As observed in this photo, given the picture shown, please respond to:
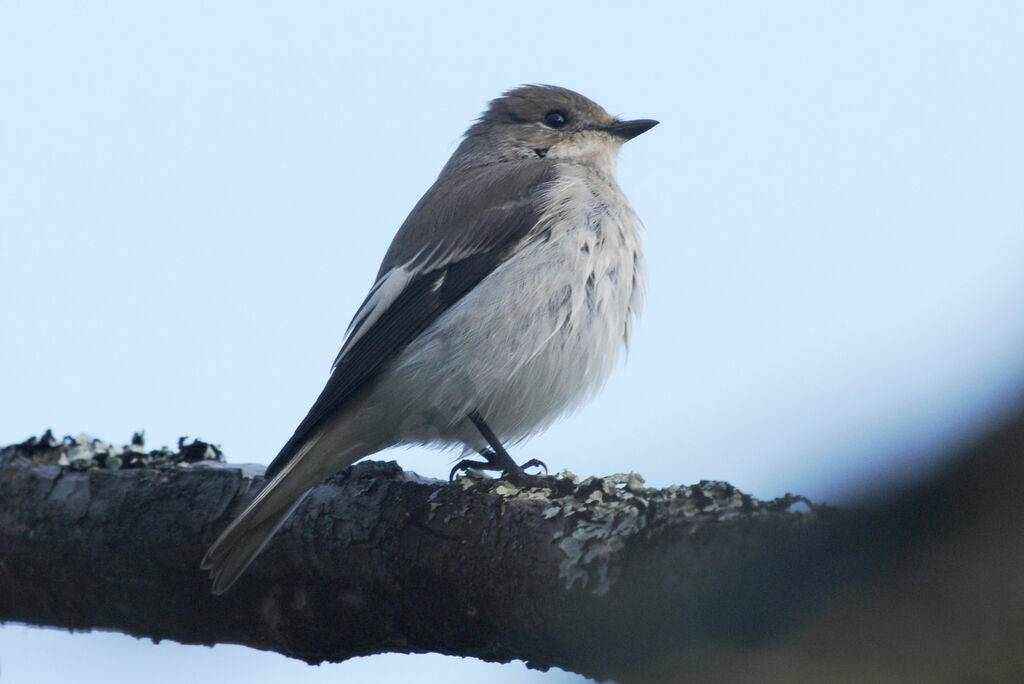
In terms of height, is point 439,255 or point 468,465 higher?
point 439,255

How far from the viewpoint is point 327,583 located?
3.45 metres

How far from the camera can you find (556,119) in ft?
21.2

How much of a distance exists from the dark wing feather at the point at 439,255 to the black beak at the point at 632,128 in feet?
2.45

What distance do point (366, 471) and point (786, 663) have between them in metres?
3.00

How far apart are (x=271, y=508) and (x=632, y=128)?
355 cm

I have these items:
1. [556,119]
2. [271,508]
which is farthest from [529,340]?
[556,119]

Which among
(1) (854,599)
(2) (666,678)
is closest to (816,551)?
(1) (854,599)

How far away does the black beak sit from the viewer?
20.5ft

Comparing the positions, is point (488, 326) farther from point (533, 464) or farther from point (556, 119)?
point (556, 119)

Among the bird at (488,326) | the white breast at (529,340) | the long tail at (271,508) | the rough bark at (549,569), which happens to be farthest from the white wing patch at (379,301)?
the rough bark at (549,569)

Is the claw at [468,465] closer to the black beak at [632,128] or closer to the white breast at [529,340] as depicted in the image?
the white breast at [529,340]

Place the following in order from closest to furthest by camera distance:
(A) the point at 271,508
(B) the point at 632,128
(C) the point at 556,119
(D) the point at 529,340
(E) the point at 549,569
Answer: (E) the point at 549,569 < (A) the point at 271,508 < (D) the point at 529,340 < (B) the point at 632,128 < (C) the point at 556,119

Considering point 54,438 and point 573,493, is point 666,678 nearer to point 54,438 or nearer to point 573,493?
point 573,493

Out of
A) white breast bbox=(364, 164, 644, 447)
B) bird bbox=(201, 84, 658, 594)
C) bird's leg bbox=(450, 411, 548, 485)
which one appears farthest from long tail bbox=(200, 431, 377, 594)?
bird's leg bbox=(450, 411, 548, 485)
